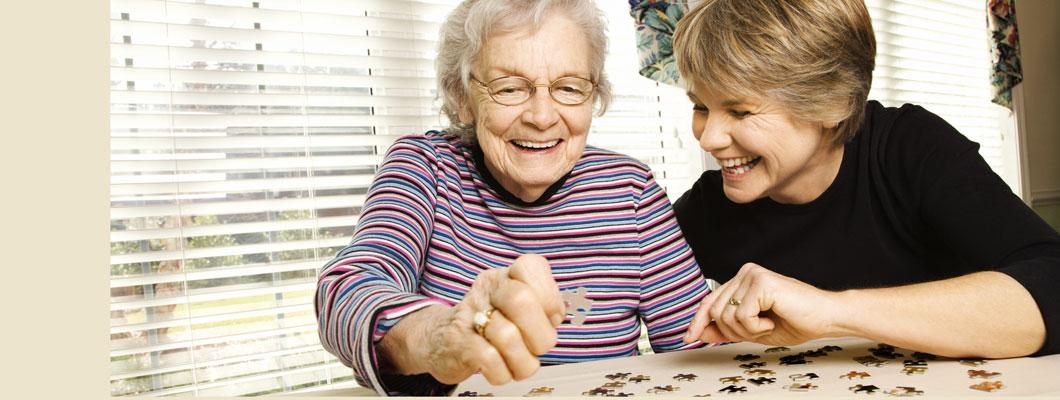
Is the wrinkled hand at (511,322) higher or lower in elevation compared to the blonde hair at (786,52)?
lower

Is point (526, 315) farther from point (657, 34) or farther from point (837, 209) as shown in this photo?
point (657, 34)

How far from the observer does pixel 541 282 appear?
3.12ft

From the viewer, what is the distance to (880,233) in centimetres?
200

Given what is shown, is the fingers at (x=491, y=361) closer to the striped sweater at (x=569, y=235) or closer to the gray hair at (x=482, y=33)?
the striped sweater at (x=569, y=235)

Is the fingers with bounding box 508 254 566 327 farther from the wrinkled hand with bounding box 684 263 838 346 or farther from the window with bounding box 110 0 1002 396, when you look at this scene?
the window with bounding box 110 0 1002 396

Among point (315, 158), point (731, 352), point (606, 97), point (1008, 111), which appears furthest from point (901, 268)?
point (1008, 111)

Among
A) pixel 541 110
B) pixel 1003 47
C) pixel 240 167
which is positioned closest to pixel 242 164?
pixel 240 167

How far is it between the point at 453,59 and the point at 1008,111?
5.57 meters

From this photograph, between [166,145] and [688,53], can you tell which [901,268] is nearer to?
[688,53]

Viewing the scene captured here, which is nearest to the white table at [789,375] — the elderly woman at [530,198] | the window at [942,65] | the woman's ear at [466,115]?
the elderly woman at [530,198]

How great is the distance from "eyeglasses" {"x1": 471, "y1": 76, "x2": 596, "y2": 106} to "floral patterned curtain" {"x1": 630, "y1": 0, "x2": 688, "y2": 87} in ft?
4.24

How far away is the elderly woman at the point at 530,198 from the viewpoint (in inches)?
65.2

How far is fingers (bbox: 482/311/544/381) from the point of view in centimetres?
94

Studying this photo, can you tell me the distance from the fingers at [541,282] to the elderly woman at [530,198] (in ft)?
1.37
